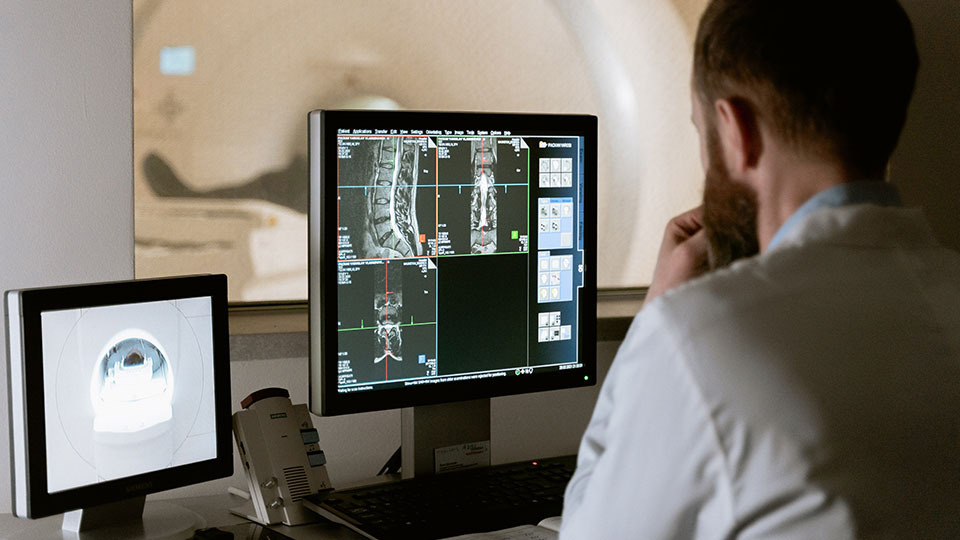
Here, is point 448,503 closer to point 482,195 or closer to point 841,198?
point 482,195

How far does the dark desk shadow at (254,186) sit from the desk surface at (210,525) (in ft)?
1.88

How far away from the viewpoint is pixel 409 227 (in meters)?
1.55

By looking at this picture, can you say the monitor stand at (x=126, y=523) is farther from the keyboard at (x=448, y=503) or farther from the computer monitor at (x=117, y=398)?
the keyboard at (x=448, y=503)

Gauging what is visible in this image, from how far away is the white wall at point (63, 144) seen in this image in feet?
5.40

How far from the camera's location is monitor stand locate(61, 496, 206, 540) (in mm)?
1386

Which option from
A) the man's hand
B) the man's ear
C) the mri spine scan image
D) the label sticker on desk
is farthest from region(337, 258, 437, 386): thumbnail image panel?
the man's ear

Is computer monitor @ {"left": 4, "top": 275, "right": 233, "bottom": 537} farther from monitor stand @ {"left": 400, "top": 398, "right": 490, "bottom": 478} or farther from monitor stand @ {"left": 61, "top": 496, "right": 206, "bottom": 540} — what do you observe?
monitor stand @ {"left": 400, "top": 398, "right": 490, "bottom": 478}

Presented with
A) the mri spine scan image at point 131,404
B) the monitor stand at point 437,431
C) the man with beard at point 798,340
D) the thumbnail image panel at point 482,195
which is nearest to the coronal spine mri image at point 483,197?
the thumbnail image panel at point 482,195

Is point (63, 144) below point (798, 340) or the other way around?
the other way around

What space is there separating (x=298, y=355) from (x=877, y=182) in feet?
3.75

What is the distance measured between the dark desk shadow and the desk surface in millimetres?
572

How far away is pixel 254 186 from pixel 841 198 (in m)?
1.28

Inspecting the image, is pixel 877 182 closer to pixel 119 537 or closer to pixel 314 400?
pixel 314 400

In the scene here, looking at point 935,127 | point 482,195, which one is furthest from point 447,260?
point 935,127
